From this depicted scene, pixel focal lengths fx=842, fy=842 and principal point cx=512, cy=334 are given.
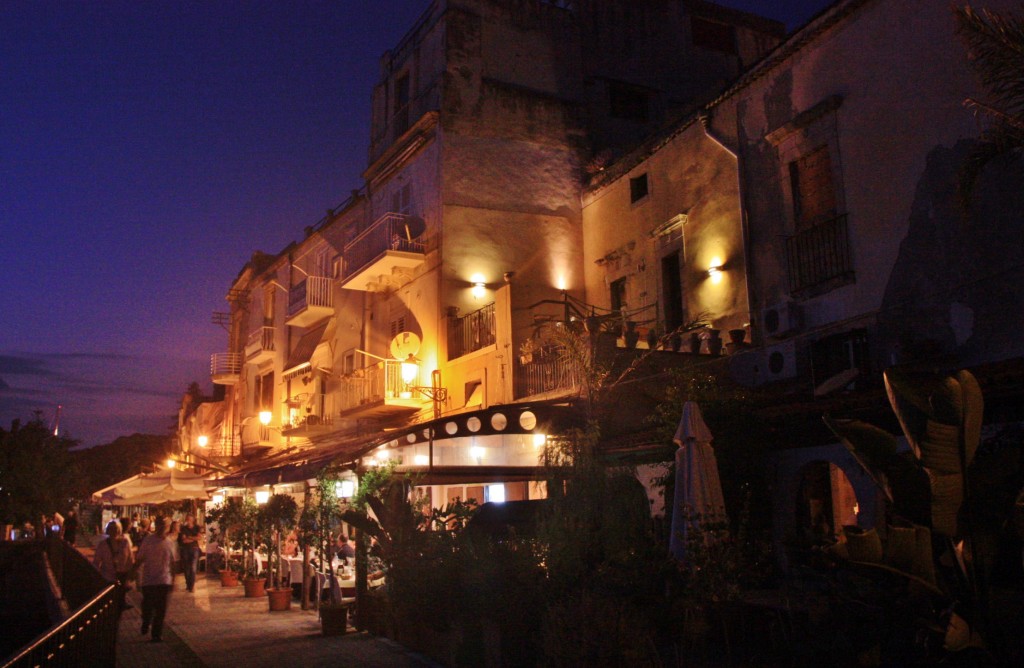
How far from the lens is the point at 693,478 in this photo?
9492 mm

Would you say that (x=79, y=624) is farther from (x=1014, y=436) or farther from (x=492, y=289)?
(x=492, y=289)

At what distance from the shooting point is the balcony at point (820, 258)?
12.8m

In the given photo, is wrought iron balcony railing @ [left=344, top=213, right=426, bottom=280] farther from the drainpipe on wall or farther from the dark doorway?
the drainpipe on wall

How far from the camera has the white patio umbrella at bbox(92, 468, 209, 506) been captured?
1005 inches

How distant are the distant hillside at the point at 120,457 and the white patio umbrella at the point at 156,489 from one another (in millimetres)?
46741

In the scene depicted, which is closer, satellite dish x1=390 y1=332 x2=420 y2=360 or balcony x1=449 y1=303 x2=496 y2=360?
balcony x1=449 y1=303 x2=496 y2=360

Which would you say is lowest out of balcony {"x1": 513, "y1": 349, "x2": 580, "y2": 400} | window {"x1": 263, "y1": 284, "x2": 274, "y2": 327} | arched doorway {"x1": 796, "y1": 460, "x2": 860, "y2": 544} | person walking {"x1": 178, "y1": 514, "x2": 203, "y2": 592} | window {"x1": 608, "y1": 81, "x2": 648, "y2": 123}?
person walking {"x1": 178, "y1": 514, "x2": 203, "y2": 592}

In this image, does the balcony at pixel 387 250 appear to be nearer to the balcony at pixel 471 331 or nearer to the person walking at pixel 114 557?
the balcony at pixel 471 331

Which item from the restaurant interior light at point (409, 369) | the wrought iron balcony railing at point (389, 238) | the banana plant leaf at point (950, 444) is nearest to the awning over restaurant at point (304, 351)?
the wrought iron balcony railing at point (389, 238)

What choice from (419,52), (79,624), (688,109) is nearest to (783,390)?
(688,109)

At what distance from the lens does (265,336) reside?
1224 inches

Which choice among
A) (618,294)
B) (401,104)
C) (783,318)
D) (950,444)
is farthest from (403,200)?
(950,444)

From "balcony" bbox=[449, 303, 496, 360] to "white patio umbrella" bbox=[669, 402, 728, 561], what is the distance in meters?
9.63

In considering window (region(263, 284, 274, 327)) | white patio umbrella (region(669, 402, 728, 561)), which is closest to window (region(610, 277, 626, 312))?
white patio umbrella (region(669, 402, 728, 561))
